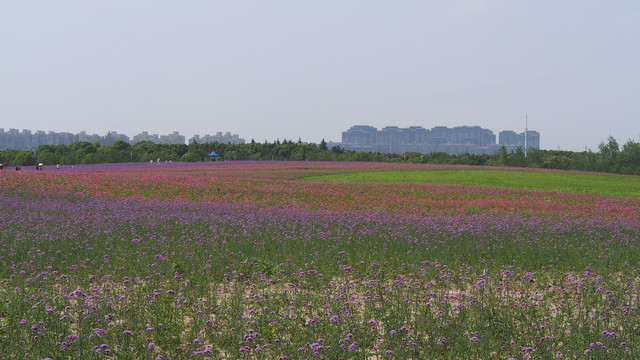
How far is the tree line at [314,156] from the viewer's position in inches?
2447

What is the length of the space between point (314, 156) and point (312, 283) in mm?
70142

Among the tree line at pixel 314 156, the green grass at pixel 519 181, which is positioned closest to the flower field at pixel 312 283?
the green grass at pixel 519 181

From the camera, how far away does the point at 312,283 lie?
7.27m

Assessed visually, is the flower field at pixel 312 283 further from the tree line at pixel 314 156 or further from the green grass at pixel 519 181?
the tree line at pixel 314 156

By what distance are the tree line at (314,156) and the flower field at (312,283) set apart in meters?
54.1

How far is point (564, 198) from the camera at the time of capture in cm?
2058

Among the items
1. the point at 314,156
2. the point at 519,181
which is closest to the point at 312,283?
the point at 519,181

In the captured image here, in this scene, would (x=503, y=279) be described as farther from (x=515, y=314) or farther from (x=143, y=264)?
(x=143, y=264)

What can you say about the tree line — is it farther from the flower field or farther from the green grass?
the flower field

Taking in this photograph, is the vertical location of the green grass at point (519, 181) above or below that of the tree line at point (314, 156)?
below

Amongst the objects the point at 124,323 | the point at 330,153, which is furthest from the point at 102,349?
the point at 330,153

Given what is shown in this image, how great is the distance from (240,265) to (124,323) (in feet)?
9.26

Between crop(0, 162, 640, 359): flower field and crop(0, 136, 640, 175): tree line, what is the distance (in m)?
54.1

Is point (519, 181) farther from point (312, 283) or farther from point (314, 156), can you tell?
point (314, 156)
